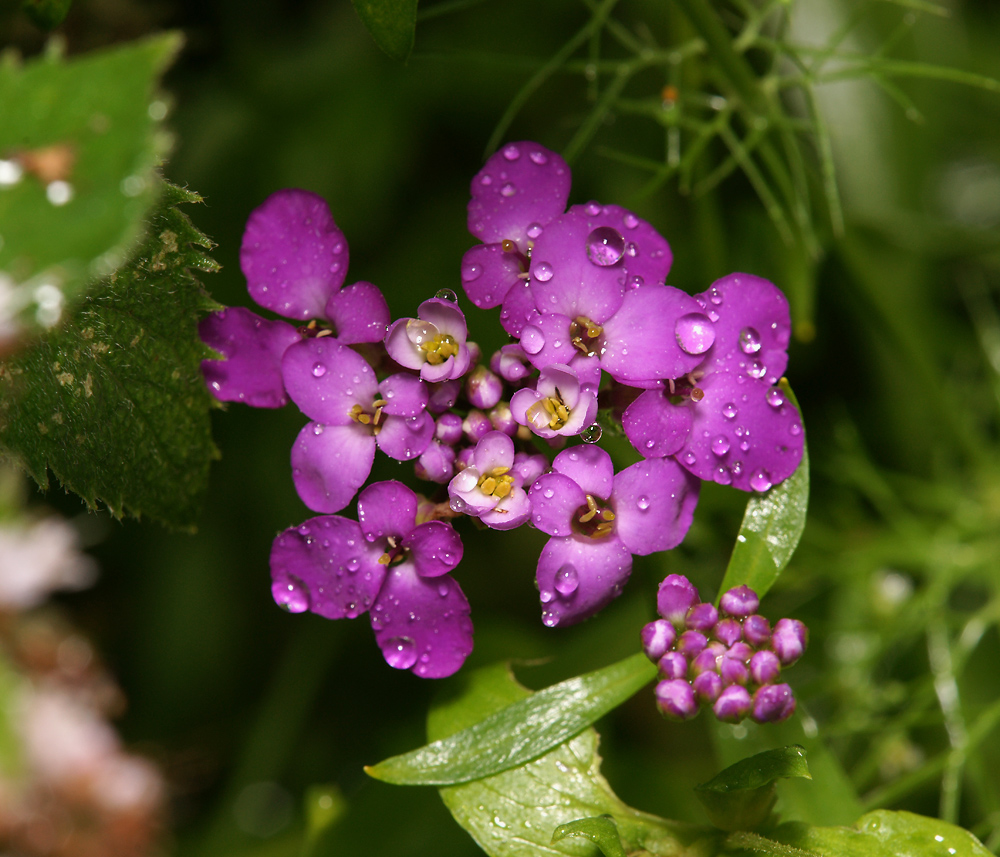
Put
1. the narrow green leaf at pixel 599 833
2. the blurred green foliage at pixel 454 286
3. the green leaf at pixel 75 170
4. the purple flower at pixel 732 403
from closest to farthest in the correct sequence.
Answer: the green leaf at pixel 75 170 < the narrow green leaf at pixel 599 833 < the purple flower at pixel 732 403 < the blurred green foliage at pixel 454 286

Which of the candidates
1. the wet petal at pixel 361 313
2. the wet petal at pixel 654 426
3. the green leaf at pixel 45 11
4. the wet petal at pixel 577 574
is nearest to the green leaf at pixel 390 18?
the wet petal at pixel 361 313

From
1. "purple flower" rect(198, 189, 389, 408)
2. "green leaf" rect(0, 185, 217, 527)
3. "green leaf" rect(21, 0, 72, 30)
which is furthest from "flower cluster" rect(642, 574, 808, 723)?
"green leaf" rect(21, 0, 72, 30)

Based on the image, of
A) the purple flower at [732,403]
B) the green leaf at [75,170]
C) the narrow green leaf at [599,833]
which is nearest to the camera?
the green leaf at [75,170]

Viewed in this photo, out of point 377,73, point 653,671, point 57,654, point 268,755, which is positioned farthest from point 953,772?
point 377,73

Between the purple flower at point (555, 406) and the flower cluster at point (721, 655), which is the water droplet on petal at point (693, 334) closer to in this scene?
the purple flower at point (555, 406)

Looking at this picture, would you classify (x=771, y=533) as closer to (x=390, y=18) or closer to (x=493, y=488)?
(x=493, y=488)
